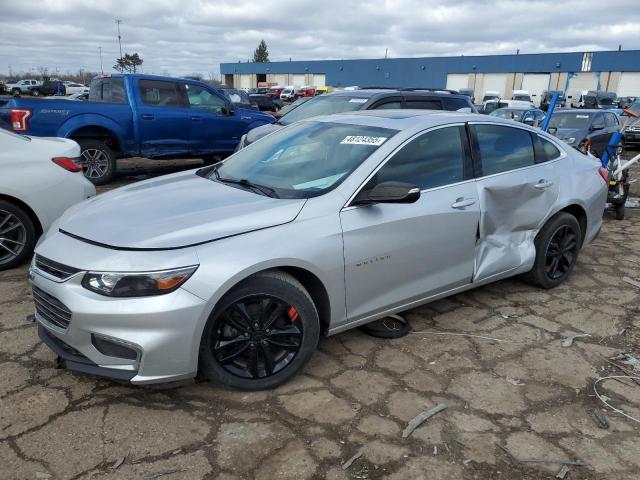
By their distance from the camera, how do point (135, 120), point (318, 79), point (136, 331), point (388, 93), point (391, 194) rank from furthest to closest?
point (318, 79), point (135, 120), point (388, 93), point (391, 194), point (136, 331)

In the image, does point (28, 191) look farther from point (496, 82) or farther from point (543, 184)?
point (496, 82)

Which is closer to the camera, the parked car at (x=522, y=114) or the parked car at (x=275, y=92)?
the parked car at (x=522, y=114)

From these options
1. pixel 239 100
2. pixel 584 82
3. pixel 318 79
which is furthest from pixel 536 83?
pixel 239 100

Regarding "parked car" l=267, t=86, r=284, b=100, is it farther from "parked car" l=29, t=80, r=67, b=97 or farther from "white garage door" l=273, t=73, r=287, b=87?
"white garage door" l=273, t=73, r=287, b=87

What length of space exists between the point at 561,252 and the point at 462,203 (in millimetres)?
1553

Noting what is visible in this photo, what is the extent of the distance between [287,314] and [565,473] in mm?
1585

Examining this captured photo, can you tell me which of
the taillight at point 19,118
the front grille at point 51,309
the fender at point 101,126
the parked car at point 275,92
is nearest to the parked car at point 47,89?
the parked car at point 275,92

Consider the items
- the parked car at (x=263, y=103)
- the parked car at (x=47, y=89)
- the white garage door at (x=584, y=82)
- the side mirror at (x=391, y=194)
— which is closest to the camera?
the side mirror at (x=391, y=194)

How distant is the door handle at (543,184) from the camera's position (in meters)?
4.27

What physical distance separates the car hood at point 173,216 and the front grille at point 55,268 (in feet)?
0.63

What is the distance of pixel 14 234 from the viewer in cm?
466

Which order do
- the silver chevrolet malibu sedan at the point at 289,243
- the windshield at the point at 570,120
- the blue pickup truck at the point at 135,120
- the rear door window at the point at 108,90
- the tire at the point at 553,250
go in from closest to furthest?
the silver chevrolet malibu sedan at the point at 289,243 < the tire at the point at 553,250 < the blue pickup truck at the point at 135,120 < the rear door window at the point at 108,90 < the windshield at the point at 570,120

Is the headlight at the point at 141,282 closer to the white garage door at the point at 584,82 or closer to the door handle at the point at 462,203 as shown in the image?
the door handle at the point at 462,203

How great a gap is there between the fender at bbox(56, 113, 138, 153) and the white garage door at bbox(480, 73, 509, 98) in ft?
167
